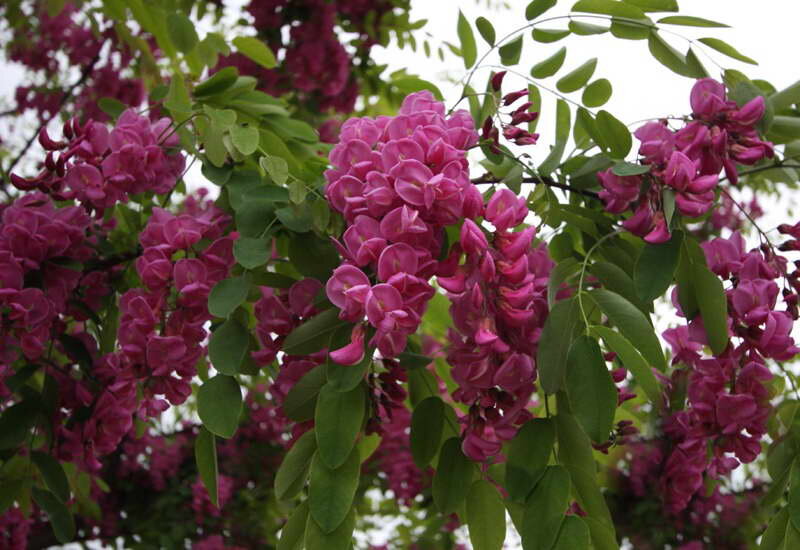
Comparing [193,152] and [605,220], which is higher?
[193,152]

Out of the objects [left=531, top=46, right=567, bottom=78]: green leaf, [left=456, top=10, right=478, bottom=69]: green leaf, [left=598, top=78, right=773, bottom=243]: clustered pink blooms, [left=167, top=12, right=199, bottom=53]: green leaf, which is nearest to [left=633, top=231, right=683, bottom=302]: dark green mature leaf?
[left=598, top=78, right=773, bottom=243]: clustered pink blooms

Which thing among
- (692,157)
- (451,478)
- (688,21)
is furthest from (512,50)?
(451,478)

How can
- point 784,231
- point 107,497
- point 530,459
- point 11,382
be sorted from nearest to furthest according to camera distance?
point 530,459, point 784,231, point 11,382, point 107,497

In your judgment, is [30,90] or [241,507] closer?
[241,507]

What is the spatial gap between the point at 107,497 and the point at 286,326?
6.44ft

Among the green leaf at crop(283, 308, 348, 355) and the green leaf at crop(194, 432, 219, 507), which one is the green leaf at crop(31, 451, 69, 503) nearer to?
the green leaf at crop(194, 432, 219, 507)

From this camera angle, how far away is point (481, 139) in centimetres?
86

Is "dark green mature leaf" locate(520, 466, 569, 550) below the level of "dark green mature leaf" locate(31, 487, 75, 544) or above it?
below

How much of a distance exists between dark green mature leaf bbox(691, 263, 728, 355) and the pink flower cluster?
0.14 m

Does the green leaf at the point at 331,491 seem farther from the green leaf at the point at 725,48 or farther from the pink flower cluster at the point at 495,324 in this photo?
the green leaf at the point at 725,48

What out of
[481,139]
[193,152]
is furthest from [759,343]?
[193,152]

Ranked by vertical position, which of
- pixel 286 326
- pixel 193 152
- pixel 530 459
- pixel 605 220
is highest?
pixel 193 152

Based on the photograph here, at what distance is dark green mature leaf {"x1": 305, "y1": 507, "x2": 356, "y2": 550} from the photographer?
0.69 m

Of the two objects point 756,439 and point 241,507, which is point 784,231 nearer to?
point 756,439
